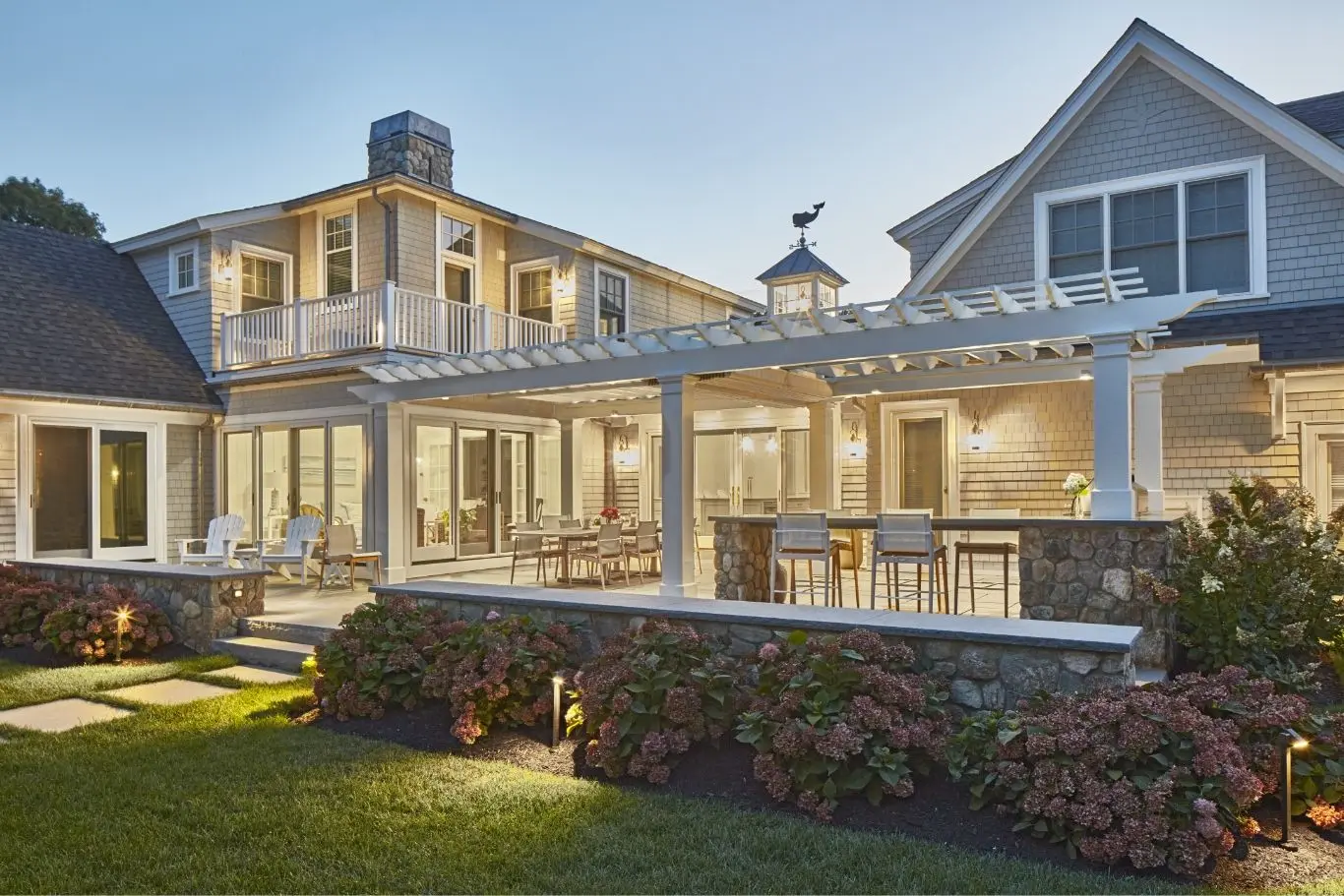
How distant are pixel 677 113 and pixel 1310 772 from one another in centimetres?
1745

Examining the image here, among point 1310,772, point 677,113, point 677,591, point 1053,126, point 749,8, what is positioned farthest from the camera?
point 677,113

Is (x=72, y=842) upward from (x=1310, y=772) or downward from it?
downward

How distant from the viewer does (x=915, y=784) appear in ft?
13.1

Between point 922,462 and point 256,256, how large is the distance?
10.1m

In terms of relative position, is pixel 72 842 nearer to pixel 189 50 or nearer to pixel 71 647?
pixel 71 647

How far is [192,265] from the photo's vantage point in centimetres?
1417

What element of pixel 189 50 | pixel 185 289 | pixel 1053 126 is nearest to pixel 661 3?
pixel 1053 126

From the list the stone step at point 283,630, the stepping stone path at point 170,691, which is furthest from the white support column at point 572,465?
the stepping stone path at point 170,691

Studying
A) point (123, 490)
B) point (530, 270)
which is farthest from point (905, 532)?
point (123, 490)

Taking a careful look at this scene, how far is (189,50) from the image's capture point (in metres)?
17.5

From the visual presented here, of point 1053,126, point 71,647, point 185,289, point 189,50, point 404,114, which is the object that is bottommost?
point 71,647

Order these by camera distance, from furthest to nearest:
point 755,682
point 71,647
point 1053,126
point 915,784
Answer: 1. point 1053,126
2. point 71,647
3. point 755,682
4. point 915,784

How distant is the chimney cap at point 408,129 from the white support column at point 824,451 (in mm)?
7538

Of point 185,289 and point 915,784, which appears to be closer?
point 915,784
